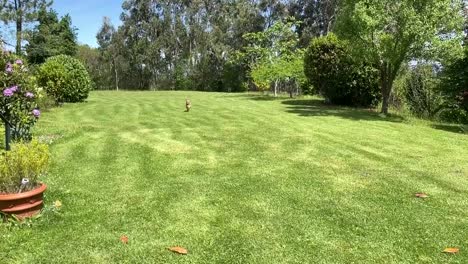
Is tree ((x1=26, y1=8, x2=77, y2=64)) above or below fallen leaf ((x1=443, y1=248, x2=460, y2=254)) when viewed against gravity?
above

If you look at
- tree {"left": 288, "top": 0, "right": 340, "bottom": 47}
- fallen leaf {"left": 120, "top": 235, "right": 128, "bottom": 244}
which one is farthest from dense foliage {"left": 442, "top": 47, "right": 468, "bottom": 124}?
tree {"left": 288, "top": 0, "right": 340, "bottom": 47}

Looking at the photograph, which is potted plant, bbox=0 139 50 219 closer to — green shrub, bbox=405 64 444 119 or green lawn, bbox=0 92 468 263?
green lawn, bbox=0 92 468 263

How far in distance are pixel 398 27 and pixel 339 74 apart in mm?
4571

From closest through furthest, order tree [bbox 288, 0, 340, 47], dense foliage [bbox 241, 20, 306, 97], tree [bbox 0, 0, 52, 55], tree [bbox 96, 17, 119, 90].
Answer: dense foliage [bbox 241, 20, 306, 97]
tree [bbox 0, 0, 52, 55]
tree [bbox 288, 0, 340, 47]
tree [bbox 96, 17, 119, 90]

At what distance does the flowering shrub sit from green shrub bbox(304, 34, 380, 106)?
12.9 meters

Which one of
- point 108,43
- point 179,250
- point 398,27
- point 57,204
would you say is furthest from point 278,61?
point 108,43

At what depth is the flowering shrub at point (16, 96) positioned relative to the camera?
672 centimetres

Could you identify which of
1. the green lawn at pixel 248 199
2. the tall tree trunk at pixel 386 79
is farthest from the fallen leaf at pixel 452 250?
the tall tree trunk at pixel 386 79

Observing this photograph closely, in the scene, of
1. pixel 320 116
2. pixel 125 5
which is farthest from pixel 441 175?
pixel 125 5

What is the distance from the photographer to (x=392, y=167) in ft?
22.2

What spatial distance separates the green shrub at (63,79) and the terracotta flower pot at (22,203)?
44.3 ft

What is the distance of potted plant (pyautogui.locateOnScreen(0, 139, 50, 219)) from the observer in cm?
425

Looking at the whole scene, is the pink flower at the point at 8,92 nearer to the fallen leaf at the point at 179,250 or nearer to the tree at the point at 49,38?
the fallen leaf at the point at 179,250

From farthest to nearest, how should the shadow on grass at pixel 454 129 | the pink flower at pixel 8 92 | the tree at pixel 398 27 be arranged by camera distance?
1. the tree at pixel 398 27
2. the shadow on grass at pixel 454 129
3. the pink flower at pixel 8 92
